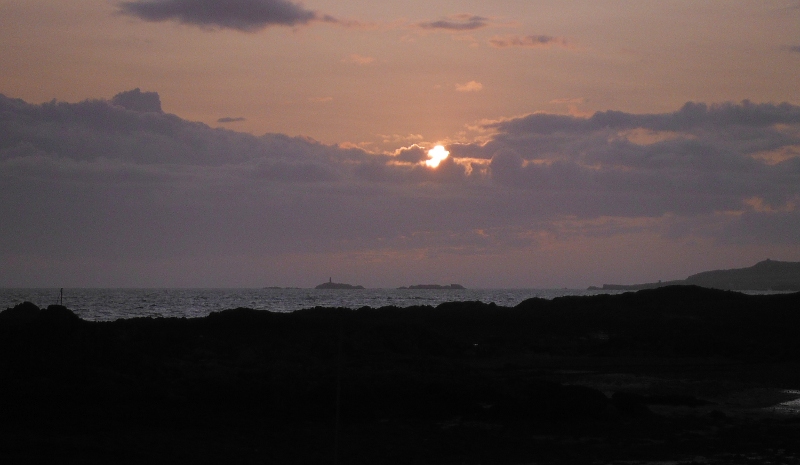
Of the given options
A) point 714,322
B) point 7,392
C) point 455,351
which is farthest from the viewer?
point 714,322

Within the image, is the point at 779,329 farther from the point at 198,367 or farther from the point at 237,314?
the point at 198,367

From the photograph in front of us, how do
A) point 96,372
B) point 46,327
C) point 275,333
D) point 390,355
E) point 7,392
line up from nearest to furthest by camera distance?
point 7,392 < point 96,372 < point 46,327 < point 390,355 < point 275,333

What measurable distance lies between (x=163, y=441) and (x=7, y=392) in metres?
5.12

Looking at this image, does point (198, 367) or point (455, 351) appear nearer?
point (198, 367)

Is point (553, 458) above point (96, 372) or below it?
below

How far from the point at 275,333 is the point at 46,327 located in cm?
2200

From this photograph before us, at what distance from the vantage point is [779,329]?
5003cm

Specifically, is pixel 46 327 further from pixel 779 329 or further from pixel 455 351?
pixel 779 329

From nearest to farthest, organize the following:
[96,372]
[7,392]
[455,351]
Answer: [7,392]
[96,372]
[455,351]

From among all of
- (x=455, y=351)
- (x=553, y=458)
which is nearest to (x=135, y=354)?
(x=553, y=458)

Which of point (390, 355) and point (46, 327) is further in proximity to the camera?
point (390, 355)

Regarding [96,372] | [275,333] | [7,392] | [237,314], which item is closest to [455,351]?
[275,333]

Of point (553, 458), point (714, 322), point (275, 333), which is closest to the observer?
point (553, 458)

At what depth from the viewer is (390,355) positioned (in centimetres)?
3419
